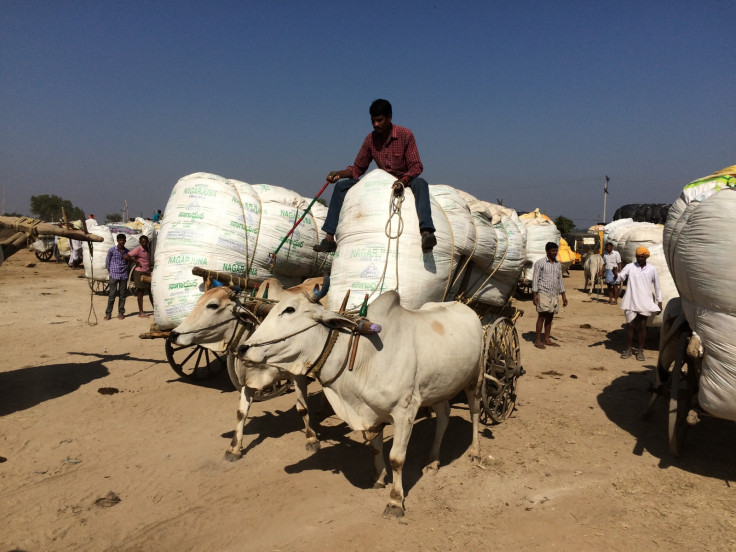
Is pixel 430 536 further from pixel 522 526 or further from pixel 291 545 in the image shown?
pixel 291 545

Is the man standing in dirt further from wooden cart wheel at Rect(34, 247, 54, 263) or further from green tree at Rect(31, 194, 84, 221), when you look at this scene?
green tree at Rect(31, 194, 84, 221)

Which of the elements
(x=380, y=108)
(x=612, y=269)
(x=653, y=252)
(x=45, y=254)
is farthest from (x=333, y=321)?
(x=45, y=254)

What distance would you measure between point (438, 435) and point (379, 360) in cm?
147

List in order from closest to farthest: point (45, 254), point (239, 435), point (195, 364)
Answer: point (239, 435) → point (195, 364) → point (45, 254)

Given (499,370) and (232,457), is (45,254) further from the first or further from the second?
(499,370)

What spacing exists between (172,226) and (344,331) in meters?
3.64

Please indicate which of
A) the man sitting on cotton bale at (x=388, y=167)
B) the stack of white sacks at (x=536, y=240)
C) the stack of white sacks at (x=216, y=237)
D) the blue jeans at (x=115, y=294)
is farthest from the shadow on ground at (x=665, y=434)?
the blue jeans at (x=115, y=294)

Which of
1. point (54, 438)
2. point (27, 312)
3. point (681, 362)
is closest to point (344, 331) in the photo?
point (681, 362)

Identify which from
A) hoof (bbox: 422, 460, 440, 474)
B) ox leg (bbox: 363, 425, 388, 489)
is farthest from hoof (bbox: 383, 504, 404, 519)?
hoof (bbox: 422, 460, 440, 474)

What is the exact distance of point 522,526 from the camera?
3795mm

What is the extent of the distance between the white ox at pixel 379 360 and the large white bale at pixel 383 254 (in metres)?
0.55

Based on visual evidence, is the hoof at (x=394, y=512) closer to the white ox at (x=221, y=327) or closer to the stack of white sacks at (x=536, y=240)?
the white ox at (x=221, y=327)

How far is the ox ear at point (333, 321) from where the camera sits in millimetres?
3613

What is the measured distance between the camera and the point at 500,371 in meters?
5.72
